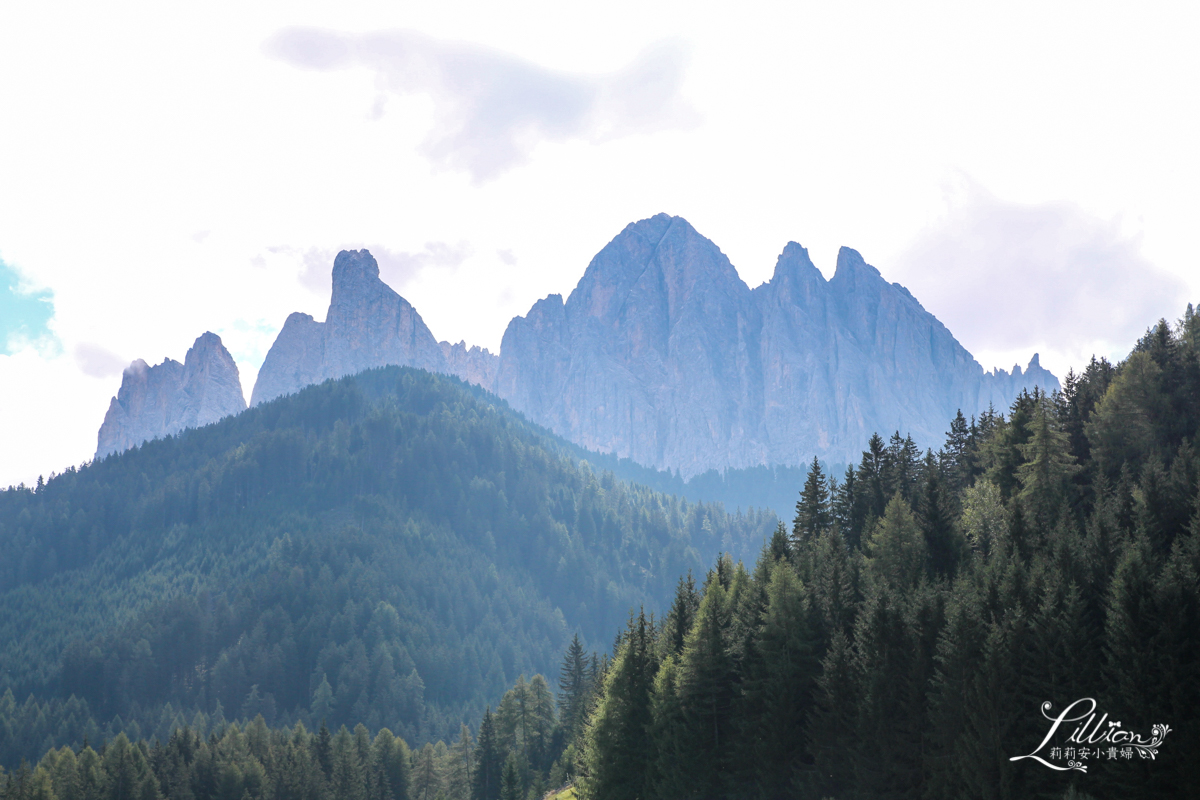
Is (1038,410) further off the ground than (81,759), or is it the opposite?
(1038,410)

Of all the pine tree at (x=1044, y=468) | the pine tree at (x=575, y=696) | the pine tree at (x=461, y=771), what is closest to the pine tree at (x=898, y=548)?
the pine tree at (x=1044, y=468)

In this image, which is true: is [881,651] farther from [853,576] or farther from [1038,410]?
[1038,410]

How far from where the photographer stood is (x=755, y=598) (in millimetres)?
53750

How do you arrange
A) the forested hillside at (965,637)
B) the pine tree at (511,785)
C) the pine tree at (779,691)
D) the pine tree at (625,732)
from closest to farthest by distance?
the forested hillside at (965,637) < the pine tree at (779,691) < the pine tree at (625,732) < the pine tree at (511,785)

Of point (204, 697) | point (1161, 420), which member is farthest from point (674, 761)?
point (204, 697)

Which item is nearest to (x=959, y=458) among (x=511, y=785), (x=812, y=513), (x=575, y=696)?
(x=812, y=513)

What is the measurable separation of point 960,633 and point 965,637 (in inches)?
15.3

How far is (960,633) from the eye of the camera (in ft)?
129

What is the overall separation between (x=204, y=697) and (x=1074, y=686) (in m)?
167

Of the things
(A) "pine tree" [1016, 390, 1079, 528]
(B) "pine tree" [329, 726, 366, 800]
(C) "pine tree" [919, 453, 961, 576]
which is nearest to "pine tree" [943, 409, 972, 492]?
(A) "pine tree" [1016, 390, 1079, 528]

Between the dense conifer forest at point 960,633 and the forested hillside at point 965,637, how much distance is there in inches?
4.3

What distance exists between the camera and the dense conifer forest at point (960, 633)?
35.2m

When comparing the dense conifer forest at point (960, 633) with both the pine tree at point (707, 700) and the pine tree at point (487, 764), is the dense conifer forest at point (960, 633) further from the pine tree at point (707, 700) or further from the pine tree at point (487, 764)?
the pine tree at point (487, 764)

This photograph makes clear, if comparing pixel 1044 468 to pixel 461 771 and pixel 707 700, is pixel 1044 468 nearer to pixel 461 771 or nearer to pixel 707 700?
pixel 707 700
